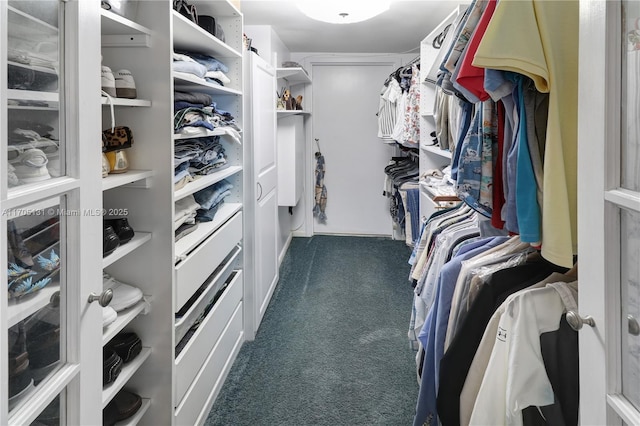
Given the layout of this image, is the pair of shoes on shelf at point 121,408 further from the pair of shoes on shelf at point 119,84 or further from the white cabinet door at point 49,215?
the pair of shoes on shelf at point 119,84

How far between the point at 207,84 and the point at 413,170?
2.97 m

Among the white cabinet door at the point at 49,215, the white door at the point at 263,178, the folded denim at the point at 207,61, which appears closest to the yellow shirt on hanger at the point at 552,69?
the white cabinet door at the point at 49,215

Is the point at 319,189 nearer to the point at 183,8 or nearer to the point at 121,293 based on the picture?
the point at 183,8

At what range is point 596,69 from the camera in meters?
0.82

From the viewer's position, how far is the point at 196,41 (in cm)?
223

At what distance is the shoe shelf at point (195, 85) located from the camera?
194 cm

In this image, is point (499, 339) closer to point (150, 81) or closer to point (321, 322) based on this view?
point (150, 81)

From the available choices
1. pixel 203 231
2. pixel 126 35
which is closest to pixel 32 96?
pixel 126 35

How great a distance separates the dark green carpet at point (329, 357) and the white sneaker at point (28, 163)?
61.9 inches

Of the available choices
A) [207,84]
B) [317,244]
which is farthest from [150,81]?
[317,244]

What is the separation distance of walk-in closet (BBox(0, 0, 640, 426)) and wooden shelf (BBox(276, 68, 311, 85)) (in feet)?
1.63

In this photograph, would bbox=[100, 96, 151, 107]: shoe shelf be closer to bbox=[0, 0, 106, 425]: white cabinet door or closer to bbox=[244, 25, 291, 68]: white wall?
bbox=[0, 0, 106, 425]: white cabinet door

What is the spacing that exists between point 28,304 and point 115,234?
644 millimetres

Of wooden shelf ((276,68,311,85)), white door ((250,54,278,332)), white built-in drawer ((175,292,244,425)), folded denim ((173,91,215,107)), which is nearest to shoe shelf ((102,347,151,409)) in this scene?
white built-in drawer ((175,292,244,425))
